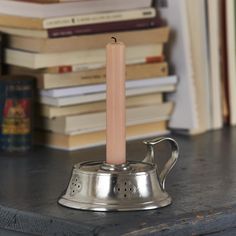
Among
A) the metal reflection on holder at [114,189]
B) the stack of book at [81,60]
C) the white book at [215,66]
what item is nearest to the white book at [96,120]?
the stack of book at [81,60]

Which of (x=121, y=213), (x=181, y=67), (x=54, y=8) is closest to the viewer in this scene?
(x=121, y=213)

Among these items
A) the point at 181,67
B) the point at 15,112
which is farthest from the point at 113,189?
the point at 181,67

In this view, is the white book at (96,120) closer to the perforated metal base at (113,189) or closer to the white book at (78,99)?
the white book at (78,99)

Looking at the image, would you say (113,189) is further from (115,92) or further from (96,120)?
(96,120)

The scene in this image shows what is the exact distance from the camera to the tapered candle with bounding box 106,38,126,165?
3.70 feet

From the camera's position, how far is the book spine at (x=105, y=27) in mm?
1531

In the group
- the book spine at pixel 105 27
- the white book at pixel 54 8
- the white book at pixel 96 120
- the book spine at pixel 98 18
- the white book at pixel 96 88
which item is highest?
the white book at pixel 54 8

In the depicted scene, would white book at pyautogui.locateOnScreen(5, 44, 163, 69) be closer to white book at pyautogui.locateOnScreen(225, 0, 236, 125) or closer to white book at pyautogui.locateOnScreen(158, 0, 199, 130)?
white book at pyautogui.locateOnScreen(158, 0, 199, 130)

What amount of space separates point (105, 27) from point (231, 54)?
296 mm

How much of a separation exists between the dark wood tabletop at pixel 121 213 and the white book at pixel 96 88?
9cm

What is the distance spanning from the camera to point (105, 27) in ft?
5.23

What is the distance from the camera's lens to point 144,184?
114 cm

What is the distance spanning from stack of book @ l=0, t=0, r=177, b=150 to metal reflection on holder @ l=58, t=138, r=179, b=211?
40cm

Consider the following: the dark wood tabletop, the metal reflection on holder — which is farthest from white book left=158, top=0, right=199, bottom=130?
the metal reflection on holder
